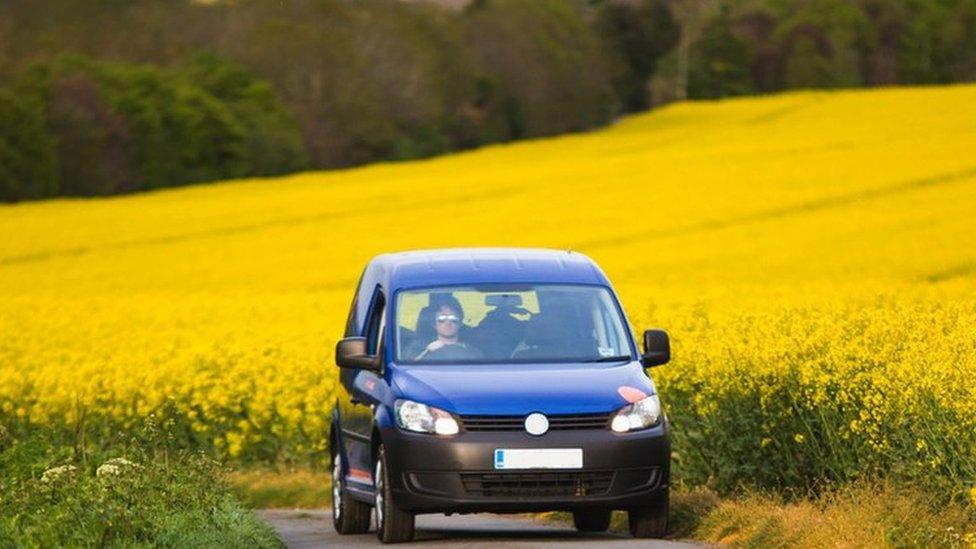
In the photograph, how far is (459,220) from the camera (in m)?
45.8

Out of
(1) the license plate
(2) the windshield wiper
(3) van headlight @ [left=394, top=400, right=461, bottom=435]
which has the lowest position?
(1) the license plate

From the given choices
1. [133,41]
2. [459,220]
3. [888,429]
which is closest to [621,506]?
[888,429]

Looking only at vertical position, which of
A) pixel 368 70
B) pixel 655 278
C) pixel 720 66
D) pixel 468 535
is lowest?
pixel 720 66

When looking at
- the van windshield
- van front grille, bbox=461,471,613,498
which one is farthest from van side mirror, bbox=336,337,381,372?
van front grille, bbox=461,471,613,498

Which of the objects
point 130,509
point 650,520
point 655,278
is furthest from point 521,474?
point 655,278

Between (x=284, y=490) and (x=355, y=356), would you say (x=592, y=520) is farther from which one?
(x=284, y=490)

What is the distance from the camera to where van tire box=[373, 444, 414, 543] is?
1342 cm

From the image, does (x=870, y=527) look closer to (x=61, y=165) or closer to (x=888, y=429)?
(x=888, y=429)

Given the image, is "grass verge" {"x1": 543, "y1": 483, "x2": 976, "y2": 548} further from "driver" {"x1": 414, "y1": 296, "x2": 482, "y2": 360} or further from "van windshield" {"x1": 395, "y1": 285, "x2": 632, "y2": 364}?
"driver" {"x1": 414, "y1": 296, "x2": 482, "y2": 360}

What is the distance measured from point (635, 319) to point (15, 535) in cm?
1103

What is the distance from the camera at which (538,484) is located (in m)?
13.1

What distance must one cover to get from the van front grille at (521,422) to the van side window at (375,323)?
184 centimetres

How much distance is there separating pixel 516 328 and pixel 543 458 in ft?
4.76

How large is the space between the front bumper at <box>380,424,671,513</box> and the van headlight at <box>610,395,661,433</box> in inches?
2.2
